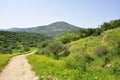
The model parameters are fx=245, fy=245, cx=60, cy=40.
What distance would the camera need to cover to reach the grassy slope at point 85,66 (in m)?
20.2

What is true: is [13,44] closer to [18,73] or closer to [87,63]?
[87,63]

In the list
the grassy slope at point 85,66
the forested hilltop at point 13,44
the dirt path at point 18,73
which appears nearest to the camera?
the grassy slope at point 85,66

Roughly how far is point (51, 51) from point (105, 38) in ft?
63.7

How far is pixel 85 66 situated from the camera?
83.7 feet

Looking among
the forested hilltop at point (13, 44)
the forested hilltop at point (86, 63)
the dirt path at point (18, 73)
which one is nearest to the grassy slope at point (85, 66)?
the forested hilltop at point (86, 63)

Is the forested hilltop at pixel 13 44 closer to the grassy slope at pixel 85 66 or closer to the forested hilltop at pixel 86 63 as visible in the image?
the forested hilltop at pixel 86 63

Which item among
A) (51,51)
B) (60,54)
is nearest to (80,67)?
(60,54)

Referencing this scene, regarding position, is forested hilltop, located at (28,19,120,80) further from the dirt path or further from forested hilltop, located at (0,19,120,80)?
the dirt path

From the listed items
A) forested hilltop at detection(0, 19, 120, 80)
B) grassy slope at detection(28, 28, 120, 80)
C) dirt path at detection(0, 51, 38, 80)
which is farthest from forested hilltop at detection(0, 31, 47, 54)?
dirt path at detection(0, 51, 38, 80)

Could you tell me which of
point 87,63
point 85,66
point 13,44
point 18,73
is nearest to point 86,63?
point 87,63

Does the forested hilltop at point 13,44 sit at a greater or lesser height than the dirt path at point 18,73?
lesser

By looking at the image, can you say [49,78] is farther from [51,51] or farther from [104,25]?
[104,25]

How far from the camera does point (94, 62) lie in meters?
35.2

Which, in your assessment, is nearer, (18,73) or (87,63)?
(18,73)
